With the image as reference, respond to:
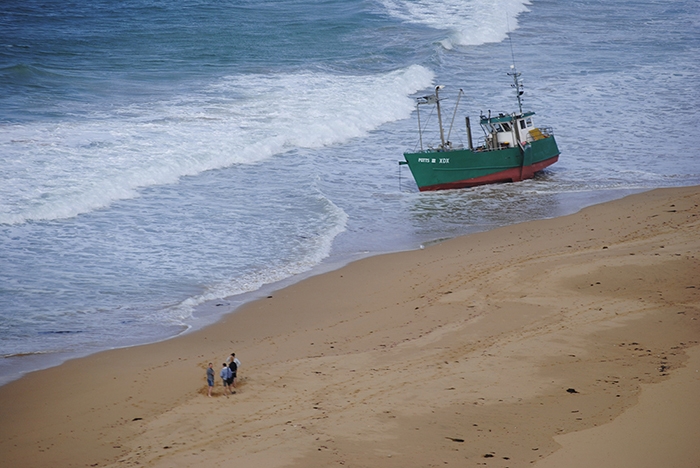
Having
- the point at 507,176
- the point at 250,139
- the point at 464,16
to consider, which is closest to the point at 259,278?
the point at 507,176

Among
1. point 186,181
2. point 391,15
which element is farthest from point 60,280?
point 391,15

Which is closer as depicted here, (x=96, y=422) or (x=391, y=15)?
(x=96, y=422)

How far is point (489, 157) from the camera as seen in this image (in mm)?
26375

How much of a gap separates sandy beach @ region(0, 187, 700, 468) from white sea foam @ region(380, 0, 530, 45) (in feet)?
111

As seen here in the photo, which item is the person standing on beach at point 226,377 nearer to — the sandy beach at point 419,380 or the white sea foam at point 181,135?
the sandy beach at point 419,380

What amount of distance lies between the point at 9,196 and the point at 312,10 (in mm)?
37111

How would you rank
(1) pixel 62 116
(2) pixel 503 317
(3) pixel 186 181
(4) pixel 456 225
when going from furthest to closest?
(1) pixel 62 116 → (3) pixel 186 181 → (4) pixel 456 225 → (2) pixel 503 317

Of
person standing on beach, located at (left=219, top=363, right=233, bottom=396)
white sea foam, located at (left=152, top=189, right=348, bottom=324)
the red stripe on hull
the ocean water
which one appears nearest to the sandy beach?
person standing on beach, located at (left=219, top=363, right=233, bottom=396)

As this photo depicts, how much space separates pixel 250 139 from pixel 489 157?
8.63 metres

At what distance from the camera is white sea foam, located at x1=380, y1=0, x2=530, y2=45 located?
50.9 metres

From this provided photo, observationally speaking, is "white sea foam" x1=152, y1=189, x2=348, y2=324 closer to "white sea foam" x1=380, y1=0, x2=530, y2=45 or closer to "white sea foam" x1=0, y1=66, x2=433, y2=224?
"white sea foam" x1=0, y1=66, x2=433, y2=224

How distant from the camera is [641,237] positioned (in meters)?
18.8

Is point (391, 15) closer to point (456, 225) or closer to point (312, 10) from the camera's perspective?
point (312, 10)

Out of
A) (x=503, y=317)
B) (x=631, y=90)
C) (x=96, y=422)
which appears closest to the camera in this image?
(x=96, y=422)
